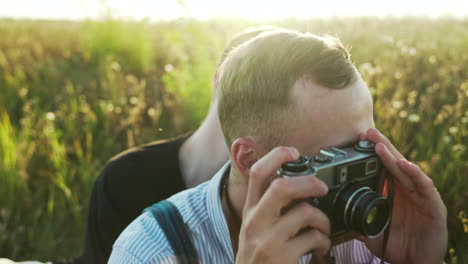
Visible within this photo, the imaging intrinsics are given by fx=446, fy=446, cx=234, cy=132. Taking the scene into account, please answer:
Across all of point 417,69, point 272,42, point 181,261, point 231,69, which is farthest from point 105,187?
point 417,69

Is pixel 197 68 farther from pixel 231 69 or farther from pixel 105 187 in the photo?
pixel 231 69

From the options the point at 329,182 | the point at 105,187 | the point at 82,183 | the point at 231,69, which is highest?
the point at 231,69

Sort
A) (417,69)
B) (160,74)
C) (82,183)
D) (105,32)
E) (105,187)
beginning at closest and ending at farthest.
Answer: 1. (105,187)
2. (82,183)
3. (417,69)
4. (160,74)
5. (105,32)

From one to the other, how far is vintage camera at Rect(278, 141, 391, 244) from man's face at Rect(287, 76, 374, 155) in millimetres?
49

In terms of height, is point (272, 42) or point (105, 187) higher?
point (272, 42)

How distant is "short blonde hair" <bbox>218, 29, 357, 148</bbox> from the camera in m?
1.33

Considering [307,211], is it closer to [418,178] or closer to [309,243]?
[309,243]

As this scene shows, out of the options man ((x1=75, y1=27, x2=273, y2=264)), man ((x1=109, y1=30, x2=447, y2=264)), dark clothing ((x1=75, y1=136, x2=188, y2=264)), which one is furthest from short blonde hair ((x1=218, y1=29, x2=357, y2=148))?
dark clothing ((x1=75, y1=136, x2=188, y2=264))

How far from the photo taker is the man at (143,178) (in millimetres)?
2143

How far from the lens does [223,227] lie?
4.82ft

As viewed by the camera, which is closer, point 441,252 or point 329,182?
point 329,182

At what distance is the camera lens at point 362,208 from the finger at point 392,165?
0.42 feet

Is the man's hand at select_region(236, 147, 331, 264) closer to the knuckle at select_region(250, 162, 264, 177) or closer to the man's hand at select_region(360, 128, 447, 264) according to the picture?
the knuckle at select_region(250, 162, 264, 177)

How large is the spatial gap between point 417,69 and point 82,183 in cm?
313
